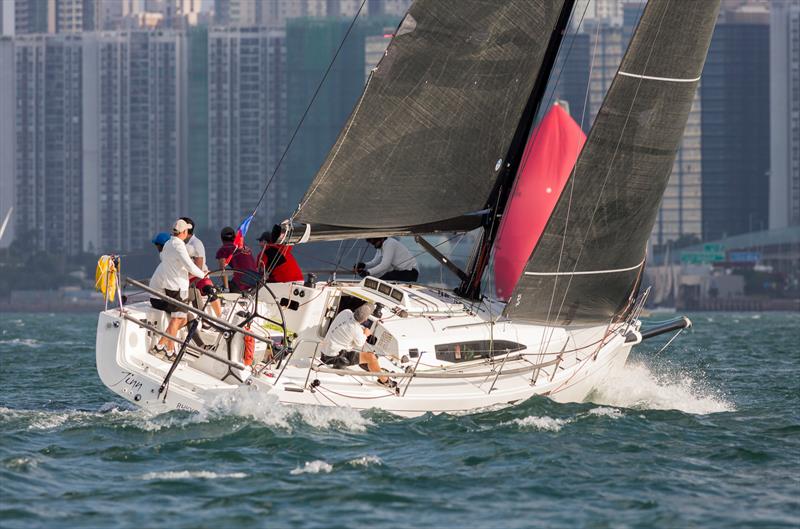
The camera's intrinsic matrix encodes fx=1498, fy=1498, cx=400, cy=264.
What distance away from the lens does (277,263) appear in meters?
15.6

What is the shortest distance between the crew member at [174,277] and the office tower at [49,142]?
122 meters

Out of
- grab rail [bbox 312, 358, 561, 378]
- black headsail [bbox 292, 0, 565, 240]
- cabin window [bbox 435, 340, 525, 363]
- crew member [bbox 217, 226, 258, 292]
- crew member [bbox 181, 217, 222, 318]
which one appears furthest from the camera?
crew member [bbox 217, 226, 258, 292]

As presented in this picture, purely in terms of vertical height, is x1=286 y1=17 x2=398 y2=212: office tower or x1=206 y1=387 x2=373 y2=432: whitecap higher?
x1=286 y1=17 x2=398 y2=212: office tower

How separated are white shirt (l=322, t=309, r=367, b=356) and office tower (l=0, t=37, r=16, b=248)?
128 metres

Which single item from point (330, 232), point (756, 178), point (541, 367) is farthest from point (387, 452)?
point (756, 178)

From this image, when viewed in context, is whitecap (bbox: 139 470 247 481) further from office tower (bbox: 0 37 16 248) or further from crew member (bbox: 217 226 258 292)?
office tower (bbox: 0 37 16 248)

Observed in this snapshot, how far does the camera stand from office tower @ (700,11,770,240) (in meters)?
133

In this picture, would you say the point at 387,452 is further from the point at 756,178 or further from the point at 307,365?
the point at 756,178

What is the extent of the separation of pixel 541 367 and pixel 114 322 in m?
4.01

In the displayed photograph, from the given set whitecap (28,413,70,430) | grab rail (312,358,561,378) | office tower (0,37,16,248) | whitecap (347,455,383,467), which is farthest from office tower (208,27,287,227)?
whitecap (347,455,383,467)

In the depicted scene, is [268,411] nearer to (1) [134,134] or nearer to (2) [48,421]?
(2) [48,421]

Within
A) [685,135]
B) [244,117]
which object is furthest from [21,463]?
[244,117]

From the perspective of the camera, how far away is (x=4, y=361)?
2509cm

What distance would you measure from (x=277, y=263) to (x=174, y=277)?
6.71 ft
